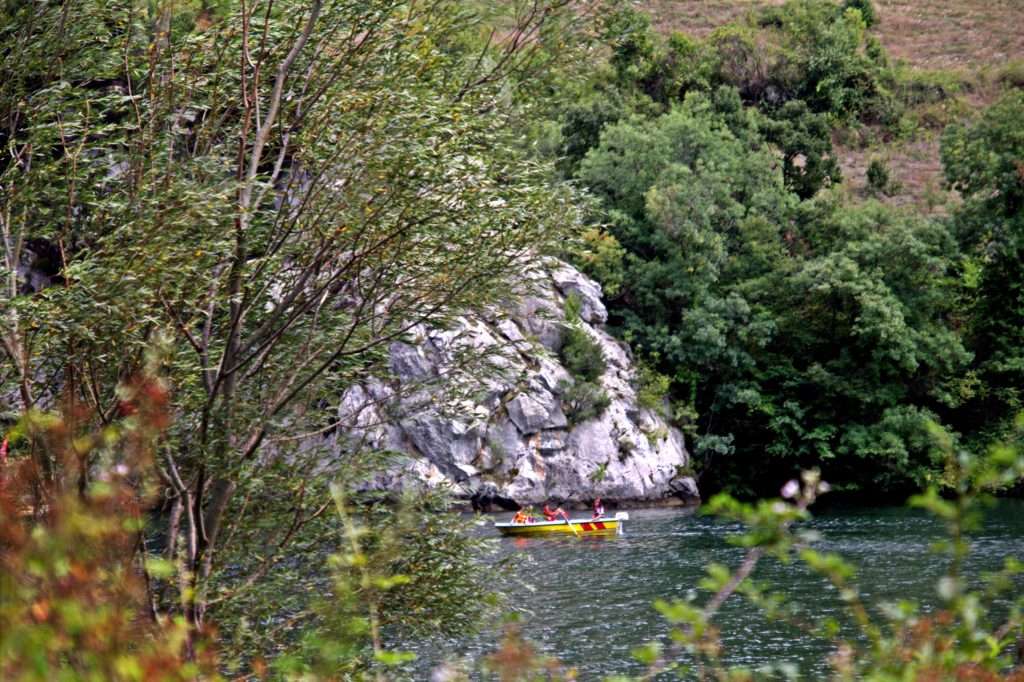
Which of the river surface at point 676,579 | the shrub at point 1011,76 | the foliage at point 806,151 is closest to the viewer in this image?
the river surface at point 676,579

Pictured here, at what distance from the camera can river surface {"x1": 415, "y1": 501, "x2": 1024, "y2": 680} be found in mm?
19516

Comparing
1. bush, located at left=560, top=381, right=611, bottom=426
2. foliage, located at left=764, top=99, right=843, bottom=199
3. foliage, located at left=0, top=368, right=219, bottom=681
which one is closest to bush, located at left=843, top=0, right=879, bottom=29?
foliage, located at left=764, top=99, right=843, bottom=199

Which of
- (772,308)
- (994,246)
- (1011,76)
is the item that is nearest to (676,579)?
(772,308)

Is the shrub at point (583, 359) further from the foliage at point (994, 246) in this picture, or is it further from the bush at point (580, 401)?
the foliage at point (994, 246)

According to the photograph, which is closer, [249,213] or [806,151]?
[249,213]

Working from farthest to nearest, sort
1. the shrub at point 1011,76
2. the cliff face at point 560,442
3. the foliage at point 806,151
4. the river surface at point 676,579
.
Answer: the shrub at point 1011,76, the foliage at point 806,151, the cliff face at point 560,442, the river surface at point 676,579

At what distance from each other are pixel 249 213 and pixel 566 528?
30.2 metres

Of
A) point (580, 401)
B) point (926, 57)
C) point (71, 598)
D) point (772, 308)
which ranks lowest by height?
point (580, 401)

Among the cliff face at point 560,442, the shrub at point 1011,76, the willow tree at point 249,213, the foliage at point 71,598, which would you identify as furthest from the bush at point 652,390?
the shrub at point 1011,76

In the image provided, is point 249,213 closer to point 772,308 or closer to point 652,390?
point 652,390

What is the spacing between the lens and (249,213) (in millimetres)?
9656

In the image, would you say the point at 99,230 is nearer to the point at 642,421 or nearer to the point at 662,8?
the point at 642,421

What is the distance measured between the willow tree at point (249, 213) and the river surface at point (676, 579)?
3.32m

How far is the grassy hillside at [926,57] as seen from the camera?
7281 centimetres
